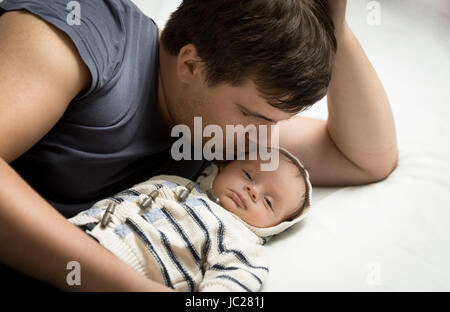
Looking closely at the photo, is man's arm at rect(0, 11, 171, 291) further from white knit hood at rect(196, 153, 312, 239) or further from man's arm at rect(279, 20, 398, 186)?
man's arm at rect(279, 20, 398, 186)

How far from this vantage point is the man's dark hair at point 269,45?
1073 mm

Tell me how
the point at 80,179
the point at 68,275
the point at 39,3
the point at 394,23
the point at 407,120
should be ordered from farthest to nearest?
the point at 394,23 < the point at 407,120 < the point at 80,179 < the point at 39,3 < the point at 68,275

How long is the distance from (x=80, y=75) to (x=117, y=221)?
0.95ft

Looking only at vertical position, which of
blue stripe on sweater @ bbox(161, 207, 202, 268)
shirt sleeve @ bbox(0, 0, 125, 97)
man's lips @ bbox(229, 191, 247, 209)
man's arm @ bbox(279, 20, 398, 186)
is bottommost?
blue stripe on sweater @ bbox(161, 207, 202, 268)

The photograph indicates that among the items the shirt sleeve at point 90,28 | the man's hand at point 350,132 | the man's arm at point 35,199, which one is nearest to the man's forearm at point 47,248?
the man's arm at point 35,199

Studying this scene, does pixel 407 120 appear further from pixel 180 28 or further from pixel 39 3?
pixel 39 3

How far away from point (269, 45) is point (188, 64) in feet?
0.65

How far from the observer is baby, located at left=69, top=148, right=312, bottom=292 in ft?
3.31

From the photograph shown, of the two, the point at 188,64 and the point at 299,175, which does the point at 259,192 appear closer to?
the point at 299,175

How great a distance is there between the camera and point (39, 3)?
0.99 m

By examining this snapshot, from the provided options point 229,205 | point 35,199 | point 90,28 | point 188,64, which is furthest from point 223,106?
point 35,199

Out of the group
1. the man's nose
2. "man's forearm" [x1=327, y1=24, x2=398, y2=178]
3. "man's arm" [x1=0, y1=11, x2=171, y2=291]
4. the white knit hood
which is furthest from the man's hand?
"man's arm" [x1=0, y1=11, x2=171, y2=291]

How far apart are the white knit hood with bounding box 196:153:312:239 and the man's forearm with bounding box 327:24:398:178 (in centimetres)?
17
